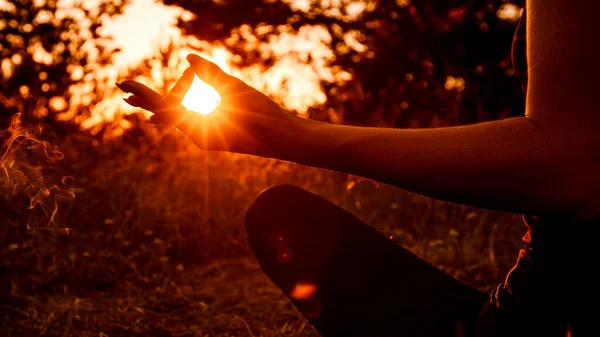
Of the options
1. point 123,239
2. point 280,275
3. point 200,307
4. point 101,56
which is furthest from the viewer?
point 101,56

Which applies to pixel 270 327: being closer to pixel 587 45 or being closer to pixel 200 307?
pixel 200 307

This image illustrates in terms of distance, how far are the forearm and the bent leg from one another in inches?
22.8

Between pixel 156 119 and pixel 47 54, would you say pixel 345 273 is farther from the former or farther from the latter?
pixel 47 54

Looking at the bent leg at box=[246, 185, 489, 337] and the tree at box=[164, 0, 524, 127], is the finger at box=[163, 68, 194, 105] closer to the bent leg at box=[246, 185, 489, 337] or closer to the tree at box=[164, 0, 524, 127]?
the bent leg at box=[246, 185, 489, 337]

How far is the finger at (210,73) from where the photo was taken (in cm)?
87

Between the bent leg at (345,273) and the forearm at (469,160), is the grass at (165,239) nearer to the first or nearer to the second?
the bent leg at (345,273)

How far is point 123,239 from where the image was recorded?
11.6ft

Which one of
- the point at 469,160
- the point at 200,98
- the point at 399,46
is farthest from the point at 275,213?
the point at 399,46

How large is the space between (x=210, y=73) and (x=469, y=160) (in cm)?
38

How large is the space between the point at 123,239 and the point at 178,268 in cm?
48

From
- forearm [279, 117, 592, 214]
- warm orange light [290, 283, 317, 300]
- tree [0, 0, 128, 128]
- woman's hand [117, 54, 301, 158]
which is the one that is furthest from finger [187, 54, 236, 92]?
tree [0, 0, 128, 128]

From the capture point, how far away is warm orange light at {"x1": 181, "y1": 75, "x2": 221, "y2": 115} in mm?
898

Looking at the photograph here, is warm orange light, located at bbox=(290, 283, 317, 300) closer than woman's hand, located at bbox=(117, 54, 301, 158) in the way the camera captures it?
No

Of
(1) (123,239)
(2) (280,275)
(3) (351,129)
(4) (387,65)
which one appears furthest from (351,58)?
(3) (351,129)
